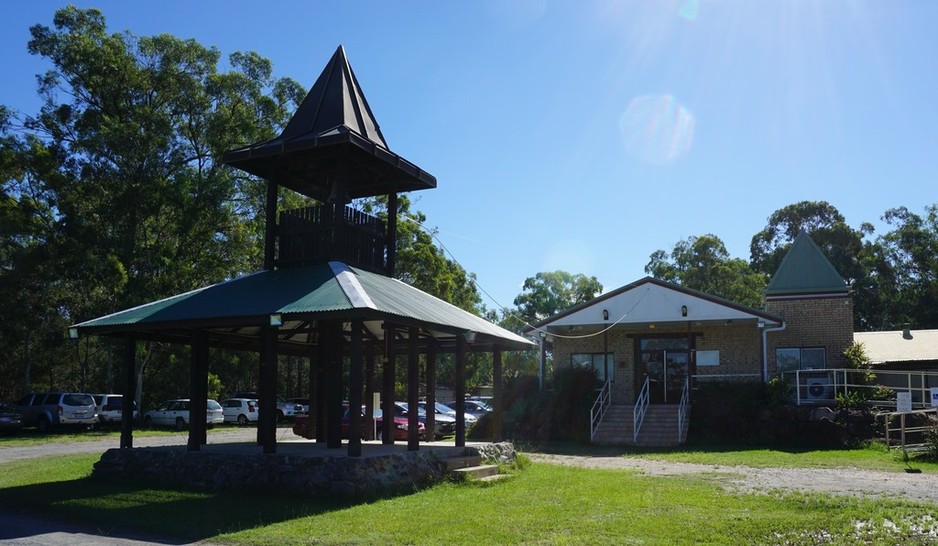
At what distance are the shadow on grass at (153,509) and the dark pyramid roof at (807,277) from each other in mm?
23541

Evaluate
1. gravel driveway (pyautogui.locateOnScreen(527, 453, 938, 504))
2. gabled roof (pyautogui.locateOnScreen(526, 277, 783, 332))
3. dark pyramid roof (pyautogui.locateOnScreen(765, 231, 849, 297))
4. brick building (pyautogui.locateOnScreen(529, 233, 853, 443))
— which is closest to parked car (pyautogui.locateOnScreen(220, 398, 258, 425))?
brick building (pyautogui.locateOnScreen(529, 233, 853, 443))

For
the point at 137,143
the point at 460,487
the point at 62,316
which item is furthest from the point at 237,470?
the point at 62,316

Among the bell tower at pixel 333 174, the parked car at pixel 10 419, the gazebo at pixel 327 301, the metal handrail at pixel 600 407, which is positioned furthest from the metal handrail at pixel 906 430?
the parked car at pixel 10 419

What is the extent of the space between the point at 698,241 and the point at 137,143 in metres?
42.0

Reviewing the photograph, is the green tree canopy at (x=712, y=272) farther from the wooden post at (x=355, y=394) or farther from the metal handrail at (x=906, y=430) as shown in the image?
the wooden post at (x=355, y=394)

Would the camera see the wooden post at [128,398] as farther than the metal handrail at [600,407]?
No

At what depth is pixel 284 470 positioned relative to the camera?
43.4 ft

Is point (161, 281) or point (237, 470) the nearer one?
point (237, 470)

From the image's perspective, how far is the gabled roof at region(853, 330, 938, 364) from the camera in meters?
30.0

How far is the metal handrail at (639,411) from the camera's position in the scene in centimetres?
2625

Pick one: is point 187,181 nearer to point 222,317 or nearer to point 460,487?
point 222,317

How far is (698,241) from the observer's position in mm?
61000

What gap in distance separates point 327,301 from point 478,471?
490 cm

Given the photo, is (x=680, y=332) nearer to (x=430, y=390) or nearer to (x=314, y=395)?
(x=430, y=390)
